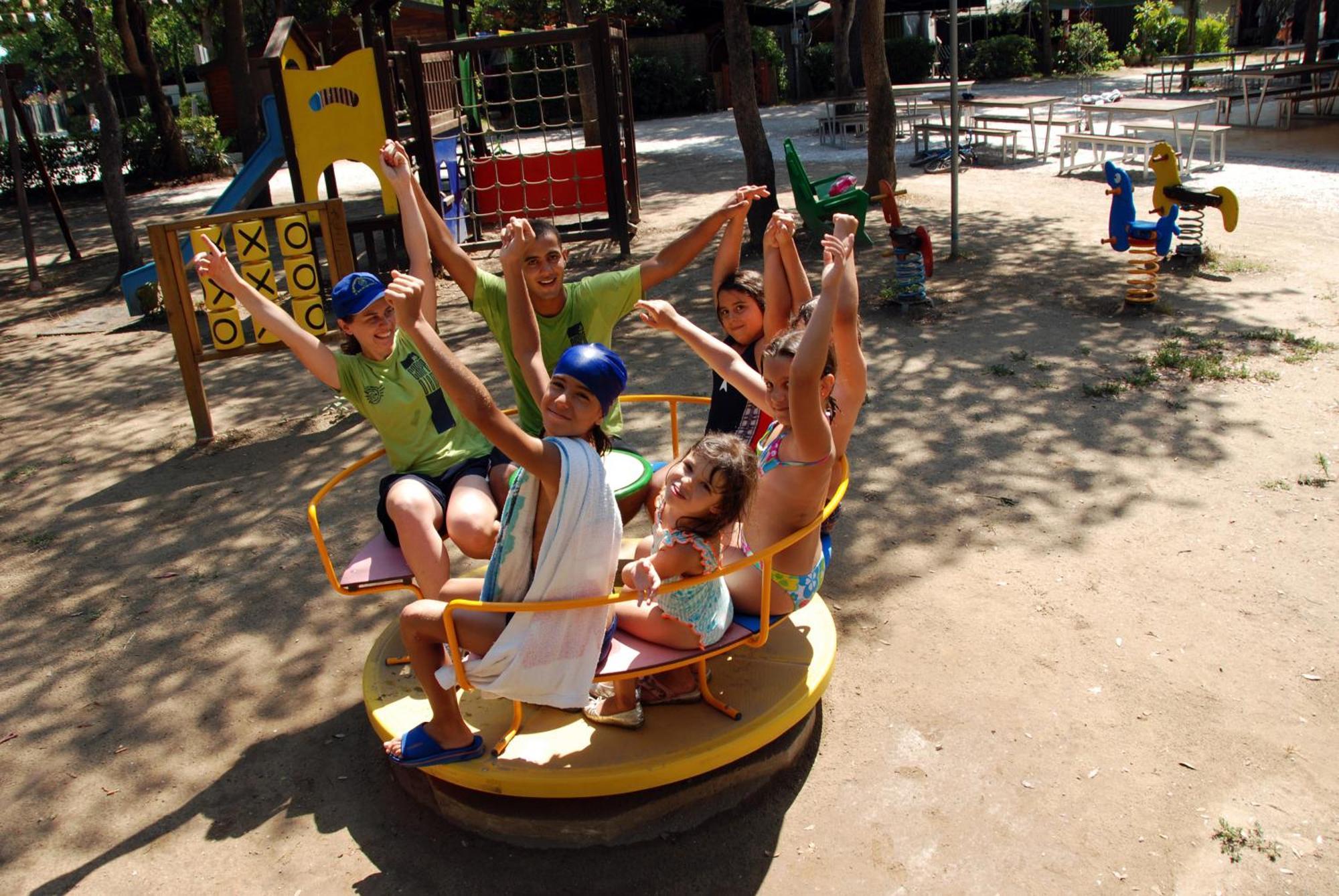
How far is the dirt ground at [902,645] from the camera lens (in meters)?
3.27

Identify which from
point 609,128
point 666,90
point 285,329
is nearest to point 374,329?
point 285,329

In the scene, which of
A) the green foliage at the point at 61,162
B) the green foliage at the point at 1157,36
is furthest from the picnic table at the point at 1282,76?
the green foliage at the point at 61,162

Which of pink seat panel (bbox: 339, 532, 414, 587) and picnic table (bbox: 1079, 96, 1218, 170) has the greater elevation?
picnic table (bbox: 1079, 96, 1218, 170)

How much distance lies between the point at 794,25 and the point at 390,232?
2413 centimetres

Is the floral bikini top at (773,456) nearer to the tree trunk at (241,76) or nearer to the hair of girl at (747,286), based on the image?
the hair of girl at (747,286)

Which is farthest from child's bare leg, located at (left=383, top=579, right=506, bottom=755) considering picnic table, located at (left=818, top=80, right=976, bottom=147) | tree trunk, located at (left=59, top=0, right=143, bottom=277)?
picnic table, located at (left=818, top=80, right=976, bottom=147)

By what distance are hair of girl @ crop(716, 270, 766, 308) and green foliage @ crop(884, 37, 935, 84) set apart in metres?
30.7

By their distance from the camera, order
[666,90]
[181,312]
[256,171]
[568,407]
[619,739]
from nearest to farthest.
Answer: [568,407] < [619,739] < [181,312] < [256,171] < [666,90]

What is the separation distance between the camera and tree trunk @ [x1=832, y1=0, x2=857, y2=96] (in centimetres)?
2527

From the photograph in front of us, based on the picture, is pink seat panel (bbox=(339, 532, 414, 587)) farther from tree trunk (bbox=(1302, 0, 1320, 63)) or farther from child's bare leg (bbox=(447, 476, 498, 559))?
tree trunk (bbox=(1302, 0, 1320, 63))

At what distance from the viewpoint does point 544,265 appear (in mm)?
4328

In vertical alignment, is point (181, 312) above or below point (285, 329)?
below

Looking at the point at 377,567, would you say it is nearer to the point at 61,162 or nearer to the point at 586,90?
the point at 586,90

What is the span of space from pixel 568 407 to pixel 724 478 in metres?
0.50
